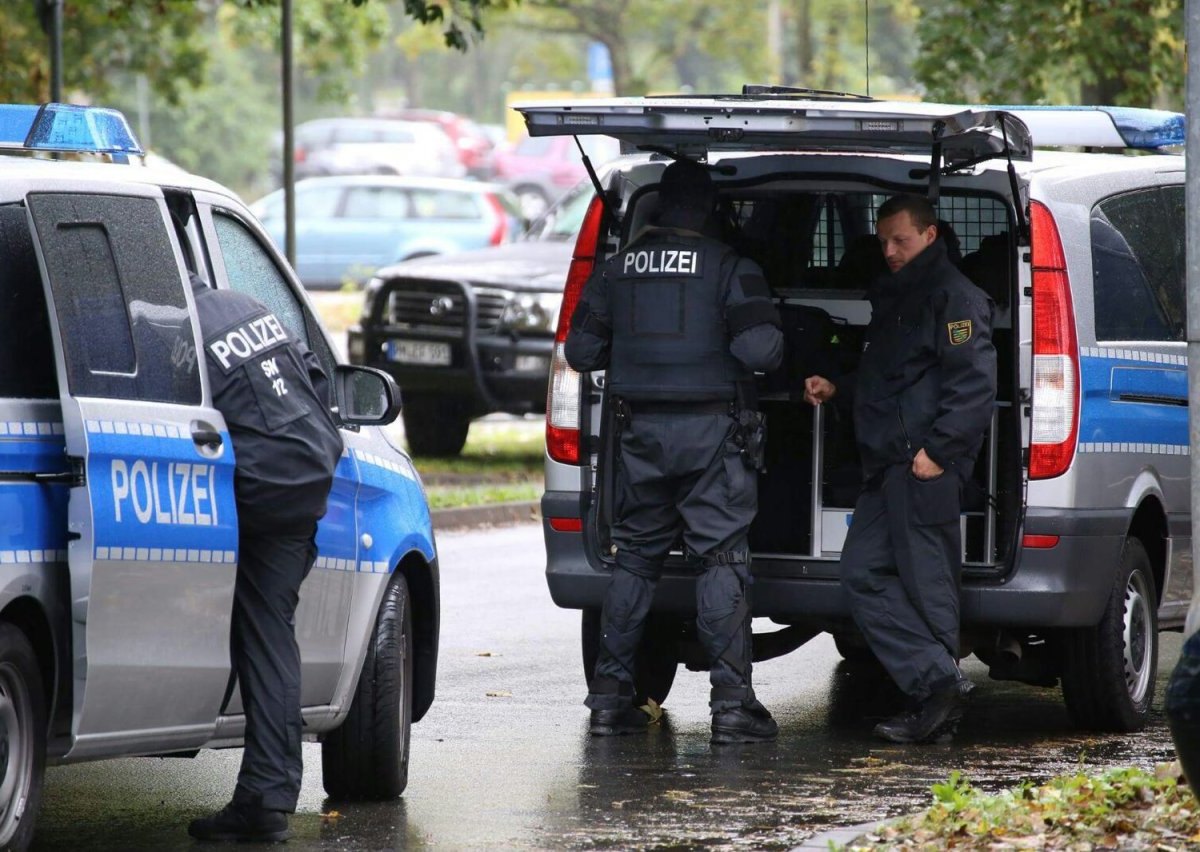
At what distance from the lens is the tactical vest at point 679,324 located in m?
7.32

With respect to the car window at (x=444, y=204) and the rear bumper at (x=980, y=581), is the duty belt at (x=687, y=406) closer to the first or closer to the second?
the rear bumper at (x=980, y=581)

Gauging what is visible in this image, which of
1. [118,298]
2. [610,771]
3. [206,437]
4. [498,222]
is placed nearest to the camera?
[118,298]

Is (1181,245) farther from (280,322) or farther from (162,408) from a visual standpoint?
(162,408)

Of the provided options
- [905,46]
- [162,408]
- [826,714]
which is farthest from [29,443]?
[905,46]

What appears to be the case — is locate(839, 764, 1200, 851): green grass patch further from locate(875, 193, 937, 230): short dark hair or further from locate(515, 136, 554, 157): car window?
locate(515, 136, 554, 157): car window

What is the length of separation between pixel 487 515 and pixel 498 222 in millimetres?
15831

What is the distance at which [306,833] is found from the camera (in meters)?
6.00

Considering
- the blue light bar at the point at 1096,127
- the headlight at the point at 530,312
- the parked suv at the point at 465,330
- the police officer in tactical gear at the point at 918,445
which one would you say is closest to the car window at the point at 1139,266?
the blue light bar at the point at 1096,127

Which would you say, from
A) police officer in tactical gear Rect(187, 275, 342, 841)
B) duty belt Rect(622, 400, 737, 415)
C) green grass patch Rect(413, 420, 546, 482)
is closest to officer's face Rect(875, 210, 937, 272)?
duty belt Rect(622, 400, 737, 415)

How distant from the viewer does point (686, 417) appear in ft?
24.0

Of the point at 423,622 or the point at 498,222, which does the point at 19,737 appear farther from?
the point at 498,222

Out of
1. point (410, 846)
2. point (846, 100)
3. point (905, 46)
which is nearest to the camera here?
point (410, 846)

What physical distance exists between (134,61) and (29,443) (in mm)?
17149

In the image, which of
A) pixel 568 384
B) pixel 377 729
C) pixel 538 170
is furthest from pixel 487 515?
pixel 538 170
